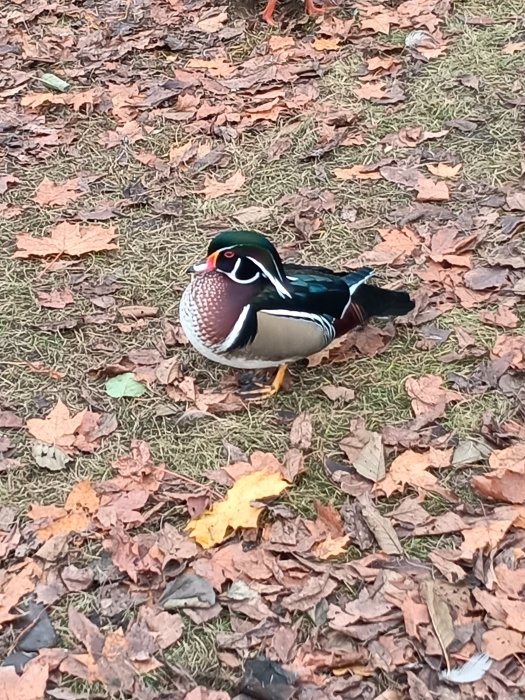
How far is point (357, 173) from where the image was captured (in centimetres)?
363

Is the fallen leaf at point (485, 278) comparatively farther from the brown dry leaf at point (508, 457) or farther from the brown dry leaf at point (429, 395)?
the brown dry leaf at point (508, 457)

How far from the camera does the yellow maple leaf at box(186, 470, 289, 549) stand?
7.34ft

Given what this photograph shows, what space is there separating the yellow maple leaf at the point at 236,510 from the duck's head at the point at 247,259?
517 millimetres

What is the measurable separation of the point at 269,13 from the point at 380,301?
2.58 m

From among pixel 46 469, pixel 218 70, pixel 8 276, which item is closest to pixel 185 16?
pixel 218 70

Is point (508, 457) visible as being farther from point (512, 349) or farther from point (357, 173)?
point (357, 173)

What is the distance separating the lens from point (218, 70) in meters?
4.41

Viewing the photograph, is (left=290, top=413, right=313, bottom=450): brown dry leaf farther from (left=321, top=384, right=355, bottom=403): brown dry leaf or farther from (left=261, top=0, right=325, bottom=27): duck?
(left=261, top=0, right=325, bottom=27): duck

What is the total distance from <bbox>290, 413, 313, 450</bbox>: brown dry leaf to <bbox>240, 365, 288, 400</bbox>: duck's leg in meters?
0.13

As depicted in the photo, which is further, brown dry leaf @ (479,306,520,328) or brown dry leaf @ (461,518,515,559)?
brown dry leaf @ (479,306,520,328)

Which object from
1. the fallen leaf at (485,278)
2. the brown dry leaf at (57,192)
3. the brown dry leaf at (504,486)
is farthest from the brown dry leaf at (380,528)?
the brown dry leaf at (57,192)

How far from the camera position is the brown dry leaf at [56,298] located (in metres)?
3.08

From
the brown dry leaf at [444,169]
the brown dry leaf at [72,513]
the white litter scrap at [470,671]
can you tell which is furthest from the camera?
the brown dry leaf at [444,169]

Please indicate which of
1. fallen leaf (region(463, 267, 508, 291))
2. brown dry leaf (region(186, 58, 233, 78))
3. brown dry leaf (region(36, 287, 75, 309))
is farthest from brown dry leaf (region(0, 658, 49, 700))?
brown dry leaf (region(186, 58, 233, 78))
